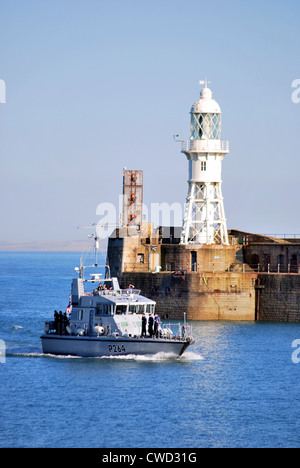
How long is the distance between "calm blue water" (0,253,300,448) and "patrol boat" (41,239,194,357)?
2.42 ft

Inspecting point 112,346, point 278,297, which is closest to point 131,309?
point 112,346

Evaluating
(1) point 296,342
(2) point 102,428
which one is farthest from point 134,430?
(1) point 296,342

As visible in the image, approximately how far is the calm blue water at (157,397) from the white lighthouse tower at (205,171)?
58.6 feet

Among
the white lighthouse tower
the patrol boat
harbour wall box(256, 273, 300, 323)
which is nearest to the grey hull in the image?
the patrol boat

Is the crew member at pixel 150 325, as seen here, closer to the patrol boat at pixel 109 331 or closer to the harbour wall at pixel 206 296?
the patrol boat at pixel 109 331

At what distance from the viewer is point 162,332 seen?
186ft

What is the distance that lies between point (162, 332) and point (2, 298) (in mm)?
47658

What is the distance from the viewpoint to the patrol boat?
56156 mm

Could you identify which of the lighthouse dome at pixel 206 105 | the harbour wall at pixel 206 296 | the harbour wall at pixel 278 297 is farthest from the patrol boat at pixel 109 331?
the lighthouse dome at pixel 206 105

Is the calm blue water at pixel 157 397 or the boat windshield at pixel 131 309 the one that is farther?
the boat windshield at pixel 131 309

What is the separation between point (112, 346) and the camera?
56531 millimetres

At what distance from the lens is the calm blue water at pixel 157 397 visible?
4147 centimetres
